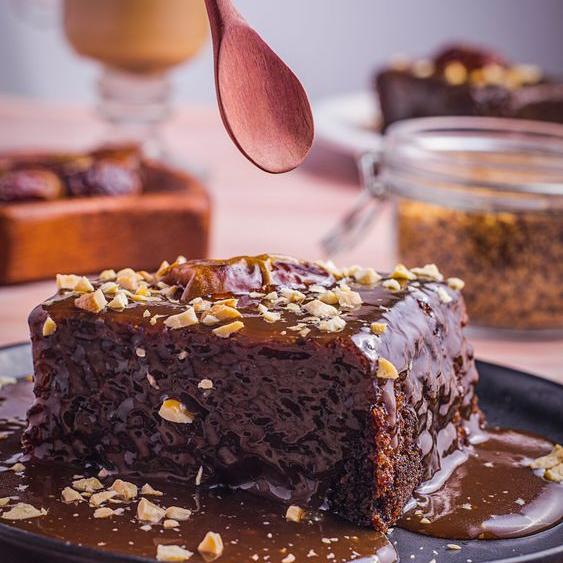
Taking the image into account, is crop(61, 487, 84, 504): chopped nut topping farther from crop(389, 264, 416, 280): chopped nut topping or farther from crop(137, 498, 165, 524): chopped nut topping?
crop(389, 264, 416, 280): chopped nut topping

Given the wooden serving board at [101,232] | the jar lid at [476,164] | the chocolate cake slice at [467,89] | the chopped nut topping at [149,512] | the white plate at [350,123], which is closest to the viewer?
the chopped nut topping at [149,512]

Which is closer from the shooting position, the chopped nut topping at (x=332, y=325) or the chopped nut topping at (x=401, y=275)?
the chopped nut topping at (x=332, y=325)

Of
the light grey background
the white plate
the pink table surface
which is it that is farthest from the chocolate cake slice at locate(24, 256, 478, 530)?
the light grey background

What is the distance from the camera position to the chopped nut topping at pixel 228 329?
125cm

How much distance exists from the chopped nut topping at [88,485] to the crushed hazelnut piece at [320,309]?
0.98 ft

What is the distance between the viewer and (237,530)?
3.88ft

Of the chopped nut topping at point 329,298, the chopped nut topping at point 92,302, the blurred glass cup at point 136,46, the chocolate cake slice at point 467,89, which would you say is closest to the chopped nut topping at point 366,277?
the chopped nut topping at point 329,298

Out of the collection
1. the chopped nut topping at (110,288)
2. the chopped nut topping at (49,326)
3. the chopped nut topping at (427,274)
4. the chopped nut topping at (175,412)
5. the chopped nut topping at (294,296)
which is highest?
the chopped nut topping at (294,296)

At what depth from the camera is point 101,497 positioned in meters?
1.23

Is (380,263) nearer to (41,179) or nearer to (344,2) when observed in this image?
(41,179)

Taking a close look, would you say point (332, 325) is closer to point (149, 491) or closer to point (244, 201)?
point (149, 491)

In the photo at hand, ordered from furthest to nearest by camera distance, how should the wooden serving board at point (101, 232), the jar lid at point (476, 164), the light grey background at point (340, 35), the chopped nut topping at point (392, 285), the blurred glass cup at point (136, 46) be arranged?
the light grey background at point (340, 35) → the blurred glass cup at point (136, 46) → the wooden serving board at point (101, 232) → the jar lid at point (476, 164) → the chopped nut topping at point (392, 285)

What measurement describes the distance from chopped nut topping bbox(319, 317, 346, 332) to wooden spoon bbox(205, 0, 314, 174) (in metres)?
0.20

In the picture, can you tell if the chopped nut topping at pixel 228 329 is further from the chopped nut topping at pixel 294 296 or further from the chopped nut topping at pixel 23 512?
the chopped nut topping at pixel 23 512
